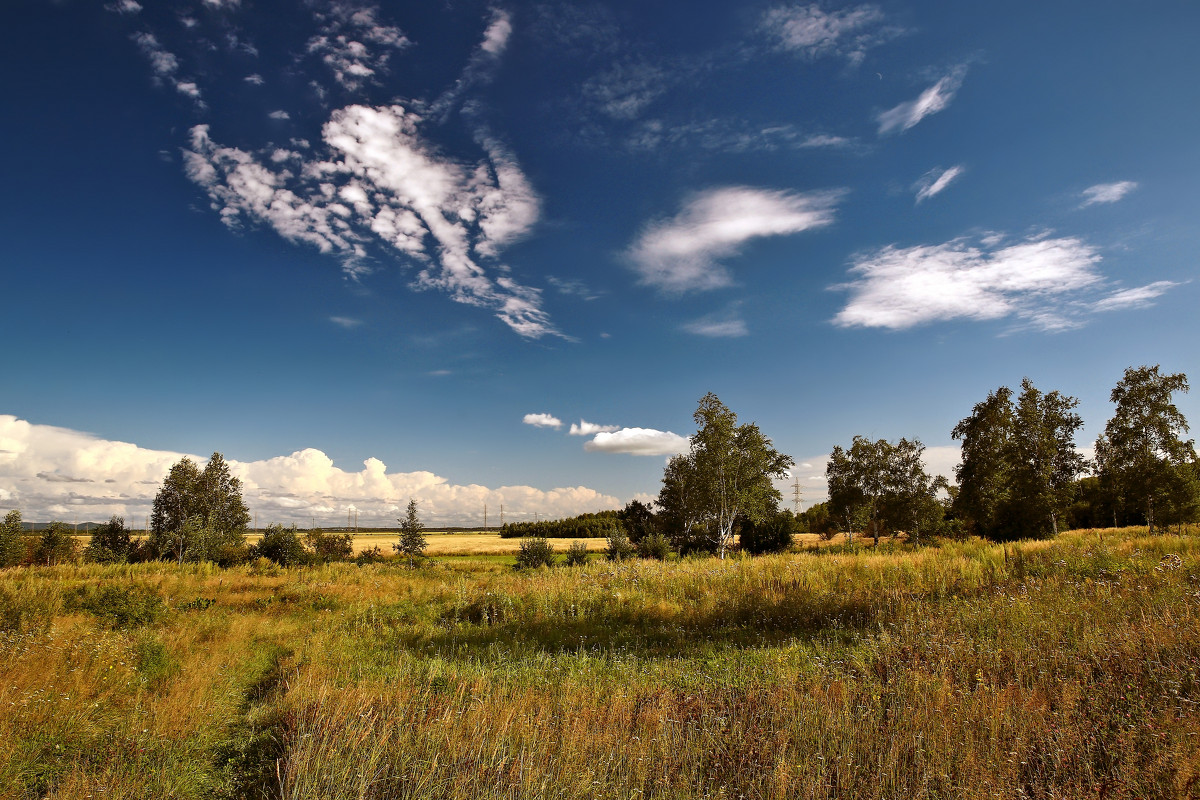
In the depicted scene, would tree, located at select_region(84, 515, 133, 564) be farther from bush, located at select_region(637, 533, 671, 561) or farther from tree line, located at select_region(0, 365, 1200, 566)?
bush, located at select_region(637, 533, 671, 561)

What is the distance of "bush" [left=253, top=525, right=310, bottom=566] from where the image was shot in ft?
125

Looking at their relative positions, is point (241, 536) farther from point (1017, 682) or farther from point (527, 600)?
point (1017, 682)

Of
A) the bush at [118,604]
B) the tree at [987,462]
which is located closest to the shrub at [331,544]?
the bush at [118,604]

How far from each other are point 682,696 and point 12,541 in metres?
51.0

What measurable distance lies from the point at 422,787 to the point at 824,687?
210 inches

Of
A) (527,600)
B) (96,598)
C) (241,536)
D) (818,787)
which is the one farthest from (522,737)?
(241,536)

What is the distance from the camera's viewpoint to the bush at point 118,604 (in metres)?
14.9

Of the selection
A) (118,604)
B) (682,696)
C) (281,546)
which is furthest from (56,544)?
(682,696)

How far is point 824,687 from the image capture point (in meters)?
7.37

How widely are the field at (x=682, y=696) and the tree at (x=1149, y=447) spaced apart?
27.7 meters

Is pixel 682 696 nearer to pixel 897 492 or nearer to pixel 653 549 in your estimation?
pixel 653 549

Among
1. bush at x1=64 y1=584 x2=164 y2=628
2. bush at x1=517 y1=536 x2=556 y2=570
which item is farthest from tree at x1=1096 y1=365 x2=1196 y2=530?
bush at x1=64 y1=584 x2=164 y2=628

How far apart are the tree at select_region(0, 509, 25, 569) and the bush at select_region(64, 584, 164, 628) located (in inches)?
1113

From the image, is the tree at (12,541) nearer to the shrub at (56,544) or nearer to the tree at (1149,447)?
the shrub at (56,544)
